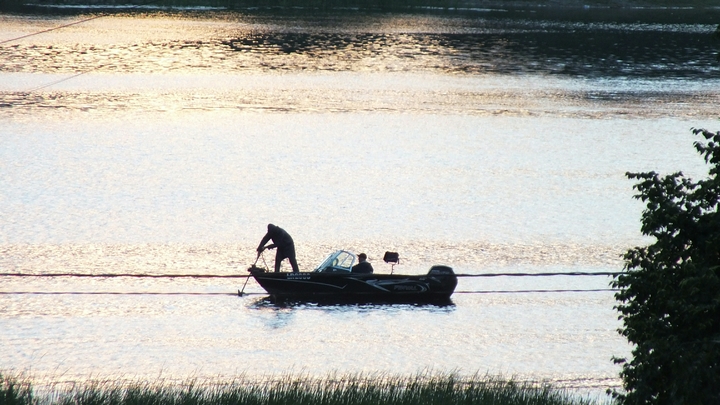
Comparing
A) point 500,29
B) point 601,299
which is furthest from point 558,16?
point 601,299

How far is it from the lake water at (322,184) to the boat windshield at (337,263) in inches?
44.8

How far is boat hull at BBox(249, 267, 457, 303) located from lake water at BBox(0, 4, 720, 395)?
0.47 meters

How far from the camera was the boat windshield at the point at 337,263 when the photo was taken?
23703 mm

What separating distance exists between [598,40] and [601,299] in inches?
2563

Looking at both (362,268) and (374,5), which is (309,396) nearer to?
(362,268)

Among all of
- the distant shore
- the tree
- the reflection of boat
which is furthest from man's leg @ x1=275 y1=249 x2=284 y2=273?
the distant shore

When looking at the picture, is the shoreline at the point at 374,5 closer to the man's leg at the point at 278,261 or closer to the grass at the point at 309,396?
the man's leg at the point at 278,261

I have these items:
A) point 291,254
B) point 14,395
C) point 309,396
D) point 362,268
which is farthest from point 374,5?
point 14,395

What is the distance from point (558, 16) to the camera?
105250 millimetres

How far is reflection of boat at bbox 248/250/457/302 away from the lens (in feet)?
76.3

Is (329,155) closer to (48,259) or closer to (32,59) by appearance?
(48,259)

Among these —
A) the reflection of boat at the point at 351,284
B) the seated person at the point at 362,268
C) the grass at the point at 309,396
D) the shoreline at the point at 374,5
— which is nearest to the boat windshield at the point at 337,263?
the reflection of boat at the point at 351,284

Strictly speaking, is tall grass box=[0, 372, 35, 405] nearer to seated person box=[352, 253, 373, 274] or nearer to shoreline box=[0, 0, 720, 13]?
seated person box=[352, 253, 373, 274]

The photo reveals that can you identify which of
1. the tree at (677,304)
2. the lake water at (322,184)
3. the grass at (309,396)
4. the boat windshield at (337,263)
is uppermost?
the tree at (677,304)
